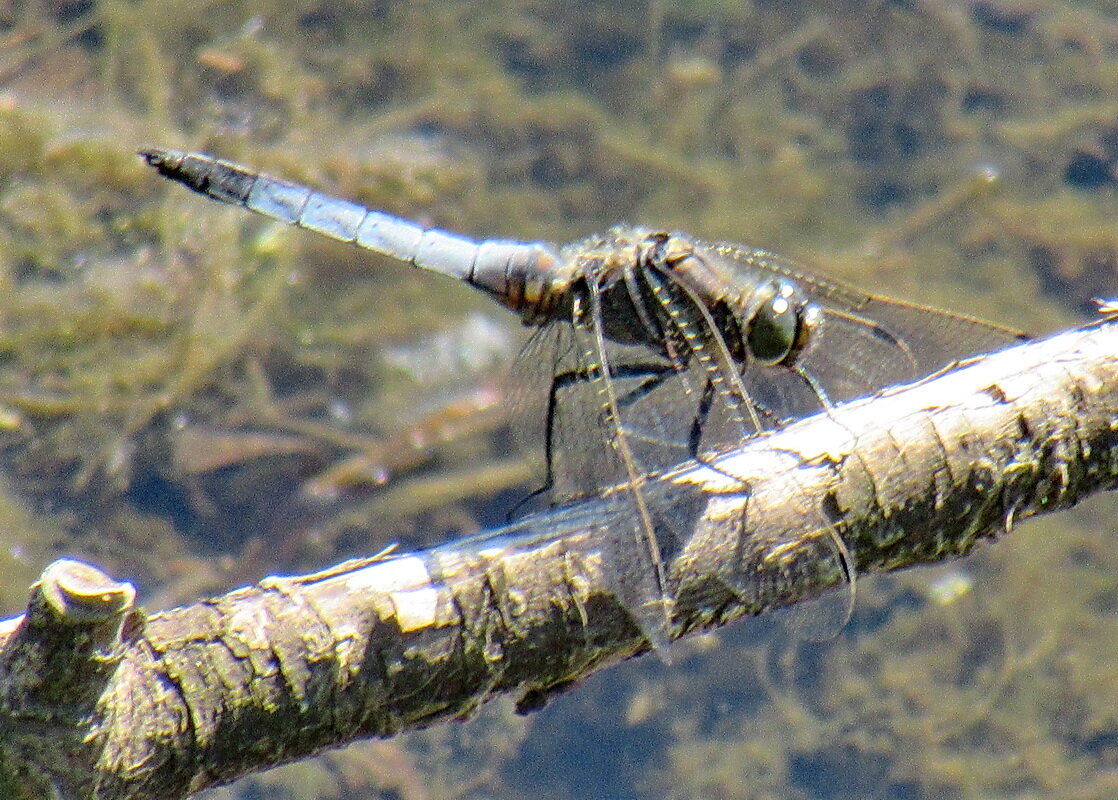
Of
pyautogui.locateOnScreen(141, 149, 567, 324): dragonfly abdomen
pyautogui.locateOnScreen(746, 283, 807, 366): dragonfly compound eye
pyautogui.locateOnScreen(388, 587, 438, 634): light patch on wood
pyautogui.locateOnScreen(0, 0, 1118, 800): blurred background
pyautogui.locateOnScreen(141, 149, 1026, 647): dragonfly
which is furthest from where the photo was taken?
pyautogui.locateOnScreen(0, 0, 1118, 800): blurred background

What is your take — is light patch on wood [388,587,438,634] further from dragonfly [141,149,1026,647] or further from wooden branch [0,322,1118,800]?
dragonfly [141,149,1026,647]

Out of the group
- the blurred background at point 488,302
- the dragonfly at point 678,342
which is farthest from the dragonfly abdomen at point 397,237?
the blurred background at point 488,302

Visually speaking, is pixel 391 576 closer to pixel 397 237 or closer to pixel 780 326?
pixel 780 326

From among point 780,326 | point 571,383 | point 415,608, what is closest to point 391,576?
point 415,608

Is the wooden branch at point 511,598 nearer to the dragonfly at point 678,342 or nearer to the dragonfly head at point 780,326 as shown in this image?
the dragonfly at point 678,342

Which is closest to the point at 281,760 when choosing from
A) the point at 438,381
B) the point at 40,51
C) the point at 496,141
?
the point at 438,381

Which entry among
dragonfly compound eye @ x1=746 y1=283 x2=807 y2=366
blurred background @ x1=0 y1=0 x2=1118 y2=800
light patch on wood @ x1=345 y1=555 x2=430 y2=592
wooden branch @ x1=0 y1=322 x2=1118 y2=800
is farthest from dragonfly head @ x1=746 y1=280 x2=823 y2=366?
blurred background @ x1=0 y1=0 x2=1118 y2=800

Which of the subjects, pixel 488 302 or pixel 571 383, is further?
pixel 488 302
